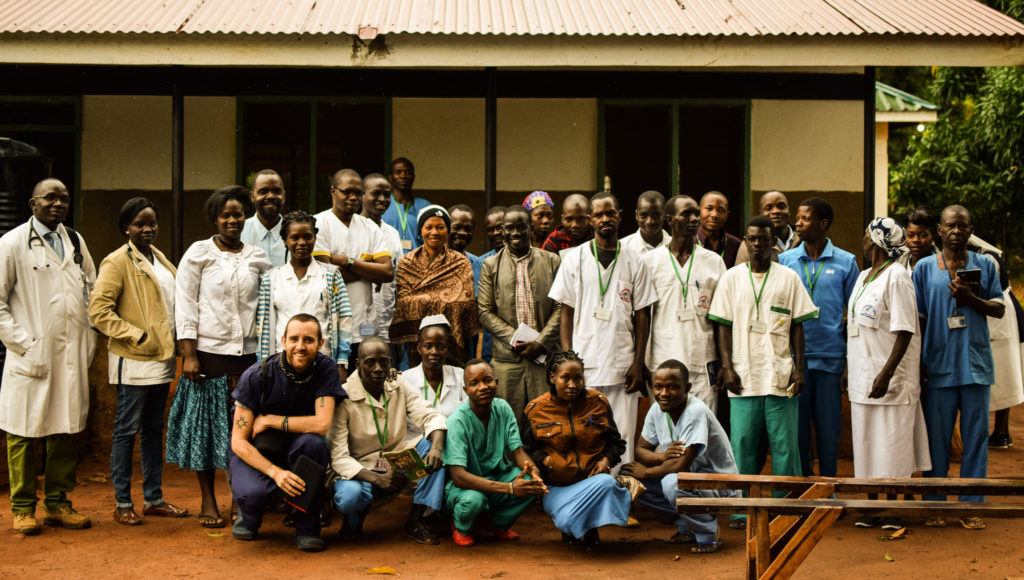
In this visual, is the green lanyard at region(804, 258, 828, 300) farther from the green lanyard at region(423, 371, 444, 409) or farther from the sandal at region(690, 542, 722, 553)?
the green lanyard at region(423, 371, 444, 409)

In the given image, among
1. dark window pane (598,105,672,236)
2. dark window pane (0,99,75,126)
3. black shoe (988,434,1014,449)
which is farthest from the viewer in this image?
dark window pane (598,105,672,236)

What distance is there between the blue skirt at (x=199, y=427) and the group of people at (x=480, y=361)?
15 millimetres

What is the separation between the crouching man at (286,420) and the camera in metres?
6.00

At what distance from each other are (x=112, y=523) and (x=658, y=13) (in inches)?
233

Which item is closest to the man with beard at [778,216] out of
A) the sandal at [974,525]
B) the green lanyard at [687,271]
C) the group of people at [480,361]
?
the group of people at [480,361]

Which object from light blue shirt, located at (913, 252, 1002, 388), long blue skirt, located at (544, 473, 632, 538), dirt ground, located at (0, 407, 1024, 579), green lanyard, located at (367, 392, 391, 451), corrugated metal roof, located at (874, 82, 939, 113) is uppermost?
corrugated metal roof, located at (874, 82, 939, 113)

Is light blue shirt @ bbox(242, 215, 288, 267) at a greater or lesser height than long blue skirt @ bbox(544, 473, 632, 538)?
greater

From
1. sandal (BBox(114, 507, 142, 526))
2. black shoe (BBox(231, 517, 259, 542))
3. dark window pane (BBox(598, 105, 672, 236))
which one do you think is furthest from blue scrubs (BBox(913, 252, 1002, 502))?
sandal (BBox(114, 507, 142, 526))

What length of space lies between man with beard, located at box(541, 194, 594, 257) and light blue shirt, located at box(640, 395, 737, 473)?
57.9 inches

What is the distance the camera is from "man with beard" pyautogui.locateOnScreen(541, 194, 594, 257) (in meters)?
7.43

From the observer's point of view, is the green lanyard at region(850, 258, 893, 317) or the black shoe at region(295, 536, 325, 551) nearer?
the black shoe at region(295, 536, 325, 551)

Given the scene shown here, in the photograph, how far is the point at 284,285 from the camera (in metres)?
6.51

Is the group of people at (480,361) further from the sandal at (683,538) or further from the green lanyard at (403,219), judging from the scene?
the green lanyard at (403,219)

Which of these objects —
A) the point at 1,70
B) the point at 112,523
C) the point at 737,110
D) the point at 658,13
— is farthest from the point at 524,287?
the point at 1,70
